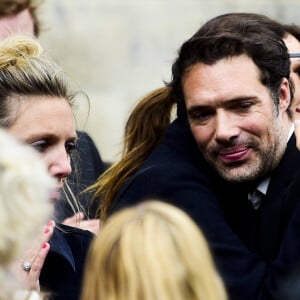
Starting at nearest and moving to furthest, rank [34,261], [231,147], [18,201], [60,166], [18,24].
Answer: [18,201] < [34,261] < [60,166] < [231,147] < [18,24]

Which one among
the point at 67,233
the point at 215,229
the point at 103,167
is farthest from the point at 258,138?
the point at 103,167

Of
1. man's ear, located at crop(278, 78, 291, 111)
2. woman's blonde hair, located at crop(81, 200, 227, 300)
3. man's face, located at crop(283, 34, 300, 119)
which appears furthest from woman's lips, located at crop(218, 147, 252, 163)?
woman's blonde hair, located at crop(81, 200, 227, 300)

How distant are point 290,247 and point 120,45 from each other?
14.3 ft

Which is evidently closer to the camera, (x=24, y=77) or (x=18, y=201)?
(x=18, y=201)

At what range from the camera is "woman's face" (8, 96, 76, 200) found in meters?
3.69

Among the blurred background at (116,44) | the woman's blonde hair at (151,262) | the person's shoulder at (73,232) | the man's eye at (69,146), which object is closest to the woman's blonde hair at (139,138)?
the person's shoulder at (73,232)

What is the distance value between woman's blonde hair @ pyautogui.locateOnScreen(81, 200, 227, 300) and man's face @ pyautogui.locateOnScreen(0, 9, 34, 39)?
2.15 m

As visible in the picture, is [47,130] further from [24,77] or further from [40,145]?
[24,77]

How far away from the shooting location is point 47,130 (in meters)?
3.69

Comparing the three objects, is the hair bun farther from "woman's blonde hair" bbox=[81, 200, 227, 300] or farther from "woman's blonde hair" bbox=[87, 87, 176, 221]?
"woman's blonde hair" bbox=[81, 200, 227, 300]

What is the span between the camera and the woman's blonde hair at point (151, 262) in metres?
2.71

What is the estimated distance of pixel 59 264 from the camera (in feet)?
12.5

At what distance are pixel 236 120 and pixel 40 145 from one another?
0.64 m

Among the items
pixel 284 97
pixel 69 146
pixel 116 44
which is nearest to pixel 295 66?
pixel 284 97
